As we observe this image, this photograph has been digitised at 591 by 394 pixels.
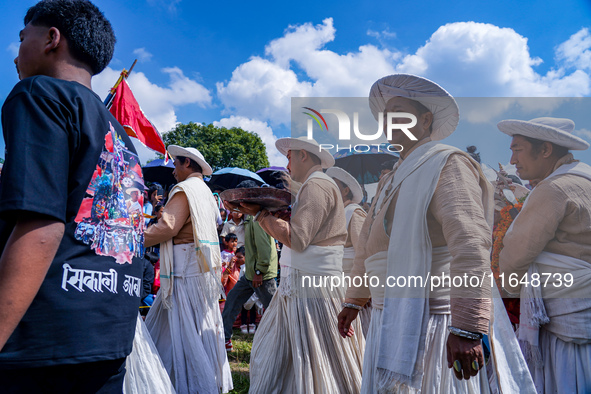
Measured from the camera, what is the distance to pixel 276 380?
3221mm

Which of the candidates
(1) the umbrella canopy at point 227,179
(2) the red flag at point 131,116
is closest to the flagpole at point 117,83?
(2) the red flag at point 131,116

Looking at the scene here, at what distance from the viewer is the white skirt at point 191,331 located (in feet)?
11.8

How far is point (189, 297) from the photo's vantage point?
3799 mm

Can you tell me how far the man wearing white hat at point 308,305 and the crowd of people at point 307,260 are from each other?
1cm

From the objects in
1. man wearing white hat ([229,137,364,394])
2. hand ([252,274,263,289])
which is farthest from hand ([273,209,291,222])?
hand ([252,274,263,289])

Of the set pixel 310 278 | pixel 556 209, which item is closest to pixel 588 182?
pixel 556 209

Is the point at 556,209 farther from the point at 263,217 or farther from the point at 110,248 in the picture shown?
the point at 110,248

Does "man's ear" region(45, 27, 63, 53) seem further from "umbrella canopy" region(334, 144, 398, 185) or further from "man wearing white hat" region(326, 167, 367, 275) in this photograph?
"man wearing white hat" region(326, 167, 367, 275)

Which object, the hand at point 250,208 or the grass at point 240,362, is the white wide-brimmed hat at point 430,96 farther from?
the grass at point 240,362

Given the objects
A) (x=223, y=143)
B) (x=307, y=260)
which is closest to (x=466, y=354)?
(x=307, y=260)

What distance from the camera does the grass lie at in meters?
4.20

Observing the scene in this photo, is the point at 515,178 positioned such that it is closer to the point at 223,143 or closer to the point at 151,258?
the point at 151,258

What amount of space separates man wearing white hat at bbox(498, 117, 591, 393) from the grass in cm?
267

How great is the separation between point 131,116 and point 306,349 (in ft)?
15.3
